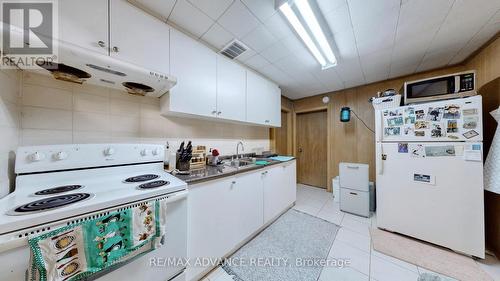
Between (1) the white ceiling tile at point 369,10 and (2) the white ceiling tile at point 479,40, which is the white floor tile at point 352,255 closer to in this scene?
(1) the white ceiling tile at point 369,10

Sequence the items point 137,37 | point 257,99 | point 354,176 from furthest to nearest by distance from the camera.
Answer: point 354,176
point 257,99
point 137,37

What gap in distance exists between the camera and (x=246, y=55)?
1909 mm

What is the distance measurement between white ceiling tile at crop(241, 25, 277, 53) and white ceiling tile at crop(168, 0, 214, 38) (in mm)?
406

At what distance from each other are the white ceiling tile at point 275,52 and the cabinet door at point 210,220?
157 cm

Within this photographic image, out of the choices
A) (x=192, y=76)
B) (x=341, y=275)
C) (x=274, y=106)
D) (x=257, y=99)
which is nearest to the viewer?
(x=341, y=275)

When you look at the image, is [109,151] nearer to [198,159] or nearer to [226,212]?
[198,159]

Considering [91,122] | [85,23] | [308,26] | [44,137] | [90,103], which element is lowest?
[44,137]

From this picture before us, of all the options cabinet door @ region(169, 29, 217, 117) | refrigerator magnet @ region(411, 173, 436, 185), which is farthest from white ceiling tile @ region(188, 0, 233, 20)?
refrigerator magnet @ region(411, 173, 436, 185)

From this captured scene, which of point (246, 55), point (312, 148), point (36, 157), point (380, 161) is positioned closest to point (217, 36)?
point (246, 55)

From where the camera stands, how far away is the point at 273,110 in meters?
2.66

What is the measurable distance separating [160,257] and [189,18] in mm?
1885

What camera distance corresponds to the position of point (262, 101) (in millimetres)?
2400

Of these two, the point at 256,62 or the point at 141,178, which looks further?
the point at 256,62

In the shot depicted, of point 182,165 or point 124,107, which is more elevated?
point 124,107
